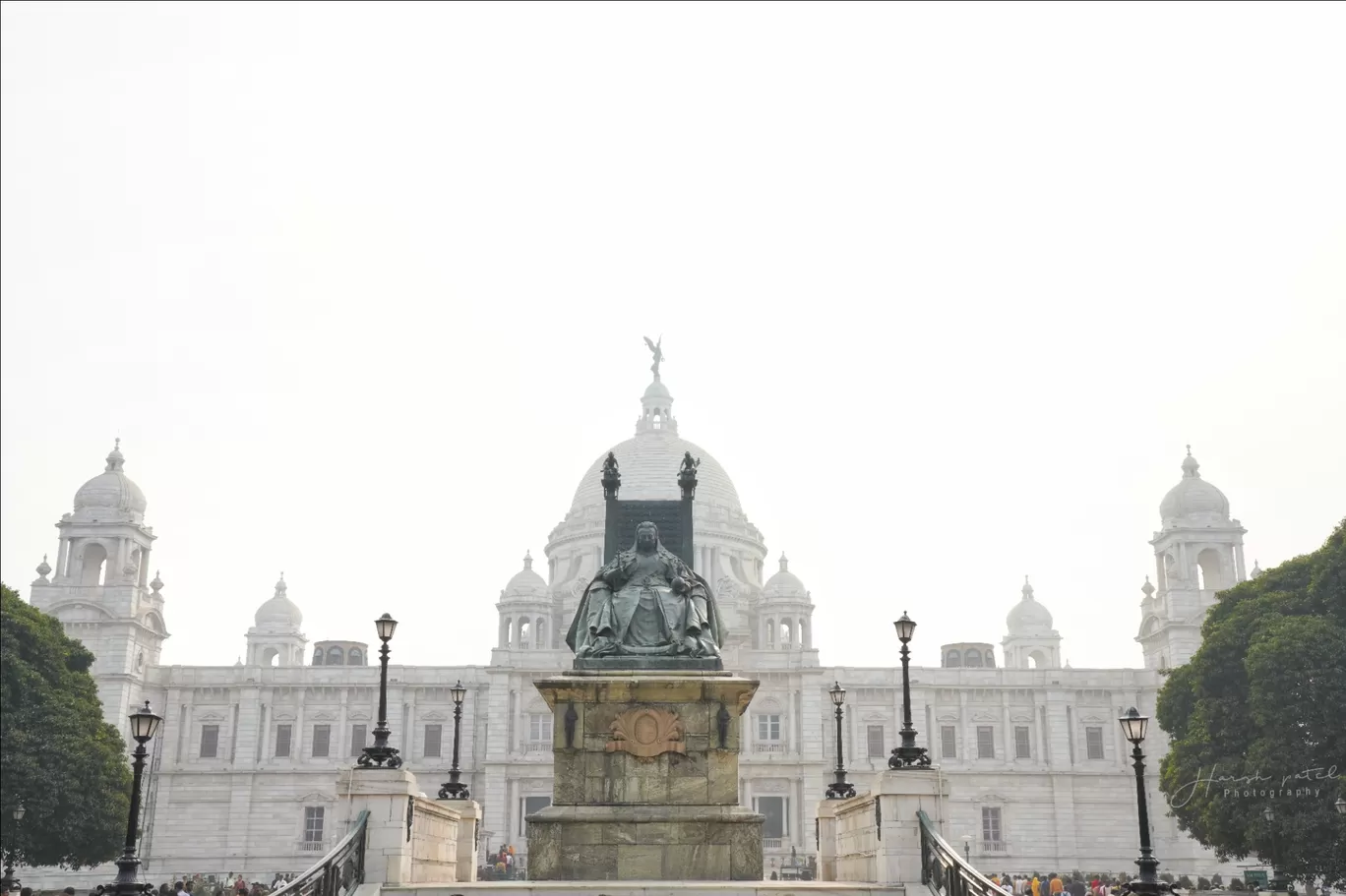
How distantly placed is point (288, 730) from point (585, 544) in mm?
27230

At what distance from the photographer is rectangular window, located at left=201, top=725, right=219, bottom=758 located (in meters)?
81.2

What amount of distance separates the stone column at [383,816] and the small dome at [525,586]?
237 feet

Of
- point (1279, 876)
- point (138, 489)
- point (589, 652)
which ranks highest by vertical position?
point (138, 489)

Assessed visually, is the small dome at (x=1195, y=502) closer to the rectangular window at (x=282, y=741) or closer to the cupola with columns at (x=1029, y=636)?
the cupola with columns at (x=1029, y=636)

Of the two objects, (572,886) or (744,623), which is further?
(744,623)

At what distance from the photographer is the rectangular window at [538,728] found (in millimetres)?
79000

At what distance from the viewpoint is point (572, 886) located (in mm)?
17750

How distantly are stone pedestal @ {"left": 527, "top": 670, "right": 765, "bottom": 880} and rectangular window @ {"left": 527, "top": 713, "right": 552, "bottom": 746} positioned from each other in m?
60.6

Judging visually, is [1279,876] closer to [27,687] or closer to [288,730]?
[27,687]

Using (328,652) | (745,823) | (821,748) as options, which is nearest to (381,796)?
(745,823)

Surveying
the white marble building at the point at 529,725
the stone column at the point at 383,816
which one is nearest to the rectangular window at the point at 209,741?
the white marble building at the point at 529,725

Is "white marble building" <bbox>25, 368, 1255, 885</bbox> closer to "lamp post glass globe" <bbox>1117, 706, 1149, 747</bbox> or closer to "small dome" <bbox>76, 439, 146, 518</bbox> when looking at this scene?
"small dome" <bbox>76, 439, 146, 518</bbox>

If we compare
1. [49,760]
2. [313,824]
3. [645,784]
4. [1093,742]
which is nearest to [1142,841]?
[645,784]

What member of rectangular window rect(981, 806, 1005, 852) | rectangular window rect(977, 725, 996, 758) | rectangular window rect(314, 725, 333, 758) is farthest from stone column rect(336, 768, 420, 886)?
rectangular window rect(977, 725, 996, 758)
